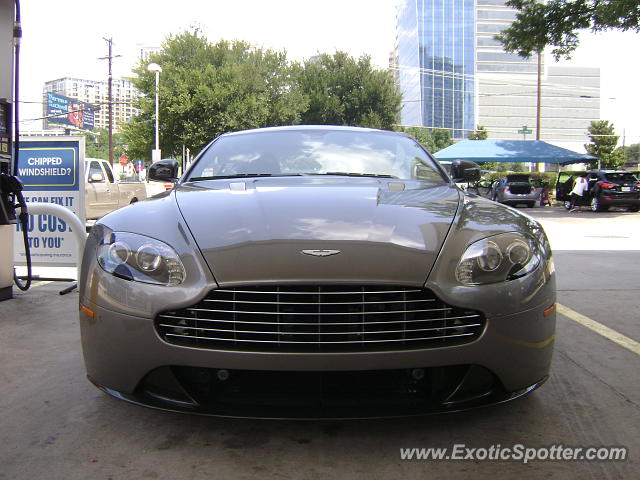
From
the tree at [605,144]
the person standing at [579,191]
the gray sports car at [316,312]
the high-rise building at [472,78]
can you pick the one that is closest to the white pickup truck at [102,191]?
the gray sports car at [316,312]

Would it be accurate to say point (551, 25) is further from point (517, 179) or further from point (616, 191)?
point (517, 179)

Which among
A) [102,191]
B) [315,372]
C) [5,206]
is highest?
[102,191]

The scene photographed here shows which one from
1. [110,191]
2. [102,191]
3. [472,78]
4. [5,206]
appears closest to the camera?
[5,206]

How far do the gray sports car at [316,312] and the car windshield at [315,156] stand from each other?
1042mm

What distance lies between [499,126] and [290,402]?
14799 centimetres

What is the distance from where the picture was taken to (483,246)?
2320mm

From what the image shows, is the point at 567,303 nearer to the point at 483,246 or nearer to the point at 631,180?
the point at 483,246

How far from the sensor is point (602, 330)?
4.21 metres

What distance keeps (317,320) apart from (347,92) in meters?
41.1

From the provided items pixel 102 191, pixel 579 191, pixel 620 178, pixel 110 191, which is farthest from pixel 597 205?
pixel 102 191

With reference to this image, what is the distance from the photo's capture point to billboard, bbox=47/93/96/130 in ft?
160

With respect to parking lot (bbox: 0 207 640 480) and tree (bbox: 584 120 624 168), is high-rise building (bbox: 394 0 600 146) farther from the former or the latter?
parking lot (bbox: 0 207 640 480)

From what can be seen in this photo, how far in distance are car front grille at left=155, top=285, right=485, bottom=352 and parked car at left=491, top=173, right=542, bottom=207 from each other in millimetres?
21831

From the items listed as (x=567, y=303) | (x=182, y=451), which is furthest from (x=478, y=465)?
(x=567, y=303)
